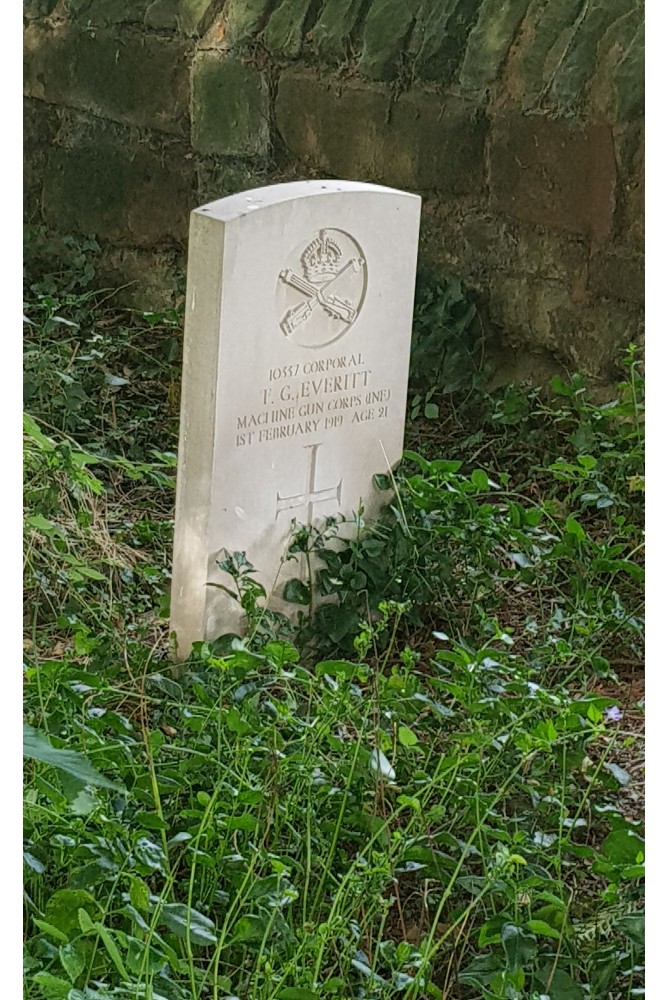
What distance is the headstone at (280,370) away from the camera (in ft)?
9.85

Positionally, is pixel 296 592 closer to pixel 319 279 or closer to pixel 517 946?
pixel 319 279

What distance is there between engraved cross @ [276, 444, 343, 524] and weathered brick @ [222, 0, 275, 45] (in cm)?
237

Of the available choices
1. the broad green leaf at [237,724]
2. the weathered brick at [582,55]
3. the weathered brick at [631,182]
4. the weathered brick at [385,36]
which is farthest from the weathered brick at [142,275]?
the broad green leaf at [237,724]

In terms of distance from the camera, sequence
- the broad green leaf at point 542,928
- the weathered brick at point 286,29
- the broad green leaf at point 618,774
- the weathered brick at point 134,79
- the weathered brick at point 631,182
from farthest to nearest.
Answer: the weathered brick at point 134,79, the weathered brick at point 286,29, the weathered brick at point 631,182, the broad green leaf at point 618,774, the broad green leaf at point 542,928

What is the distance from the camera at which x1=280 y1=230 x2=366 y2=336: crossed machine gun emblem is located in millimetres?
3125

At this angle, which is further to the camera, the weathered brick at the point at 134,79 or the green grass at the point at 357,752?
the weathered brick at the point at 134,79

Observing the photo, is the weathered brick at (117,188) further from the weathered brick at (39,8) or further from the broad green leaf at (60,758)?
the broad green leaf at (60,758)

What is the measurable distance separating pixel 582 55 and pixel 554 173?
37 cm

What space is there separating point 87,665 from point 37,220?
10.8 feet

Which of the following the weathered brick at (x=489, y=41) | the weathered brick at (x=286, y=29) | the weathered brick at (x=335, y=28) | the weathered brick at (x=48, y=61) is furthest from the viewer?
the weathered brick at (x=48, y=61)

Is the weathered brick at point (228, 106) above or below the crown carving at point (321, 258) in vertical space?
above

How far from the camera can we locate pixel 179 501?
3137mm

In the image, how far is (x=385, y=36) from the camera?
4.68 m

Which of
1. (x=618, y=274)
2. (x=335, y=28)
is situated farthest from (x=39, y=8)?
(x=618, y=274)
